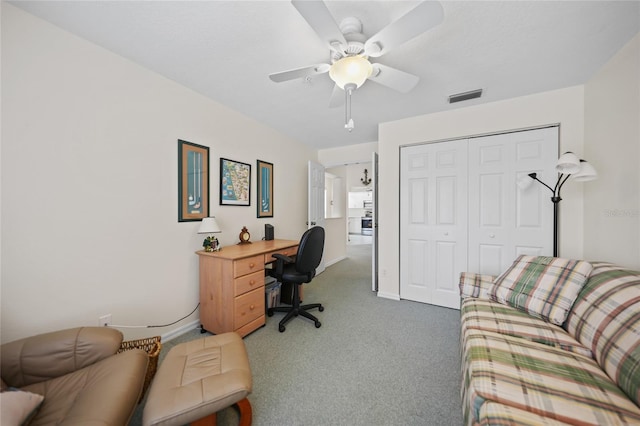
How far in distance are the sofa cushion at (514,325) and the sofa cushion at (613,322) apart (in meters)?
0.07

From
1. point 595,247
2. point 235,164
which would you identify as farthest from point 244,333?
point 595,247

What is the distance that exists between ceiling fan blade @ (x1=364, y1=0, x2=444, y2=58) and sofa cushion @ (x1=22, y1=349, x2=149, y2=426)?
207 centimetres

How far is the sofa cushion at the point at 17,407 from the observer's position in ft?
2.36

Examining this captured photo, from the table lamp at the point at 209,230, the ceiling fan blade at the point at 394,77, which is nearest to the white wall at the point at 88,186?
the table lamp at the point at 209,230

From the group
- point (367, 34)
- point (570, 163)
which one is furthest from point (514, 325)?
point (367, 34)

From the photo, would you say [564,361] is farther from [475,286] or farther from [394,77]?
[394,77]

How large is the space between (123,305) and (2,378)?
30.2 inches

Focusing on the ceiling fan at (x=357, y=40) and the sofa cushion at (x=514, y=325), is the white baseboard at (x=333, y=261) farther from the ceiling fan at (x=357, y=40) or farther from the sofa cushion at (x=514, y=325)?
the ceiling fan at (x=357, y=40)

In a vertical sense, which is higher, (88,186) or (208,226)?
(88,186)

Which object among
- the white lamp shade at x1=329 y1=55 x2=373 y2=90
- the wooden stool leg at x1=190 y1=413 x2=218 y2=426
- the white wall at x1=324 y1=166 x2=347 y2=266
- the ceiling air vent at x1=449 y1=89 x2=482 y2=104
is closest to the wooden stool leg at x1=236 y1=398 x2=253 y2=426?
the wooden stool leg at x1=190 y1=413 x2=218 y2=426

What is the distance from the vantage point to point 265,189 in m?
3.14

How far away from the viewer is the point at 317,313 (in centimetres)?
258

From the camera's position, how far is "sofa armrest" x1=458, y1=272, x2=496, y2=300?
1.78 meters

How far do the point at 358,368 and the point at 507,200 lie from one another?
2.33 metres
